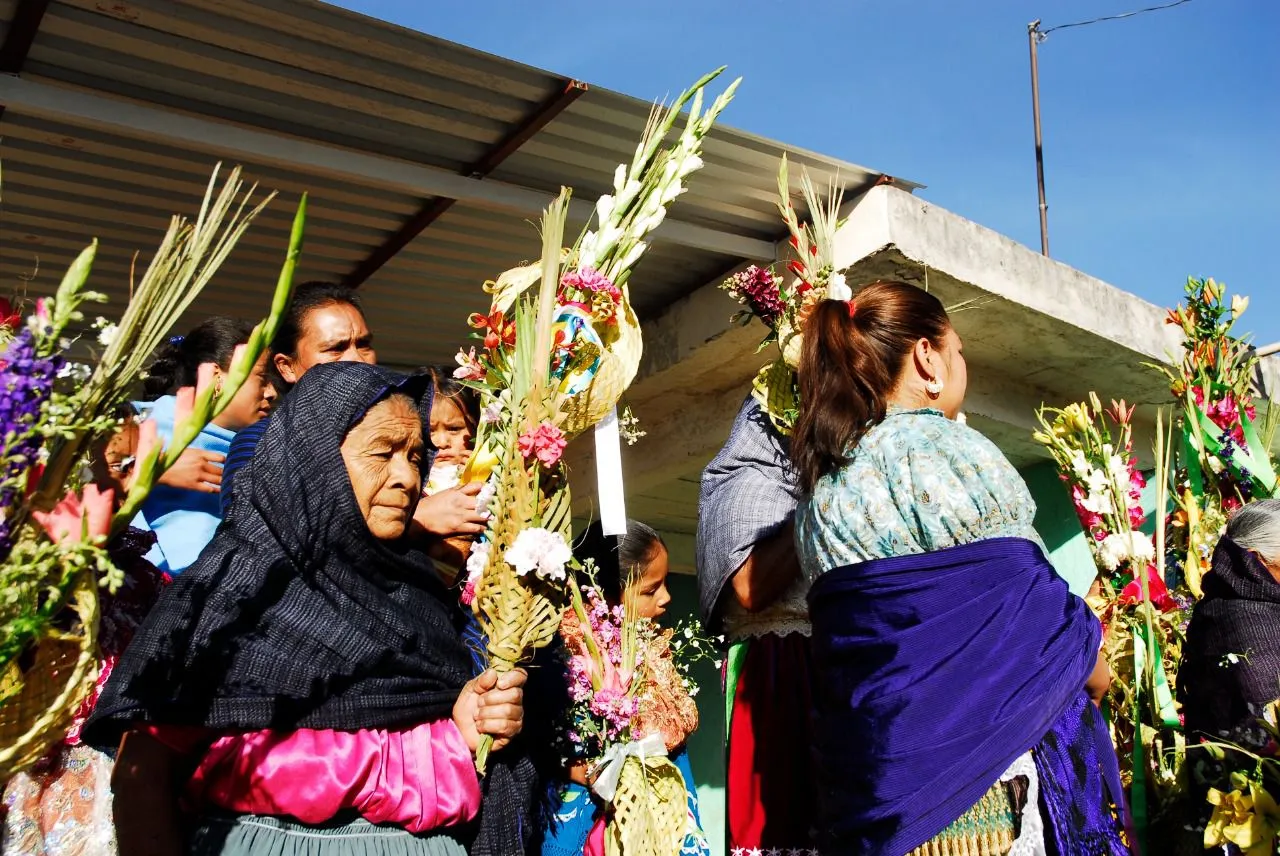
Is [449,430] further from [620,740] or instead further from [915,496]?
[915,496]

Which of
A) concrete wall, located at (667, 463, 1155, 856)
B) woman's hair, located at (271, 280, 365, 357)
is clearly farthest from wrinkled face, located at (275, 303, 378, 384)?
concrete wall, located at (667, 463, 1155, 856)

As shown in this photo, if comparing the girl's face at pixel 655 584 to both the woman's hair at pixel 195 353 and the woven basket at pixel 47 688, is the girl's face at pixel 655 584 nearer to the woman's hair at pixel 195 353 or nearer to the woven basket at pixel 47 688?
the woman's hair at pixel 195 353

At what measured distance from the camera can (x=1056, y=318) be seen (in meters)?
4.77

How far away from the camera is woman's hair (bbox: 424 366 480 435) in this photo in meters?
2.92

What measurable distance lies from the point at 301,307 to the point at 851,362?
59.9 inches

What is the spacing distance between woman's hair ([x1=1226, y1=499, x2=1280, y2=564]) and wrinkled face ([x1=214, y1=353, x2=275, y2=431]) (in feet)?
9.14

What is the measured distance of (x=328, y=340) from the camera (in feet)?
9.85

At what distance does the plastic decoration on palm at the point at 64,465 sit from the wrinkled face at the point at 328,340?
50.8 inches

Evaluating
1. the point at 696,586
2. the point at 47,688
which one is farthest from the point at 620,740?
the point at 696,586

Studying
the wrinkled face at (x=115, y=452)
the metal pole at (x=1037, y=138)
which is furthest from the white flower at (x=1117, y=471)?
the metal pole at (x=1037, y=138)

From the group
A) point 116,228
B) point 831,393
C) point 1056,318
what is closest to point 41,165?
point 116,228

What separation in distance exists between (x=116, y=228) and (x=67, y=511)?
2.72 meters

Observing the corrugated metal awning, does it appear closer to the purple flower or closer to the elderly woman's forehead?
the elderly woman's forehead

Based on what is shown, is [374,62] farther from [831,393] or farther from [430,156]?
[831,393]
